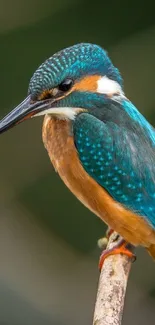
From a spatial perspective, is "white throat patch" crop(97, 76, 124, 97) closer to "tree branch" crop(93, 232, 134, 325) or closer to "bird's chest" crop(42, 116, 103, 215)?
"bird's chest" crop(42, 116, 103, 215)

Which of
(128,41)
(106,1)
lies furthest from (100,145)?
(106,1)

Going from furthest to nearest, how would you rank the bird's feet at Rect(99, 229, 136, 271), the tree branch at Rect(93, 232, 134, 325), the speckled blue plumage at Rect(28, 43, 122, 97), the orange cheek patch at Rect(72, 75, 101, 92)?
the bird's feet at Rect(99, 229, 136, 271) < the orange cheek patch at Rect(72, 75, 101, 92) < the speckled blue plumage at Rect(28, 43, 122, 97) < the tree branch at Rect(93, 232, 134, 325)

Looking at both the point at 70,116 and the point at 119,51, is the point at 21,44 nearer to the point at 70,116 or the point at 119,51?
the point at 119,51

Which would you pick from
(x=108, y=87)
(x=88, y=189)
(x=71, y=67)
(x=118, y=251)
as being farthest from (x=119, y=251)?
(x=71, y=67)

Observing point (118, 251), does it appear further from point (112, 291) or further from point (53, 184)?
point (53, 184)

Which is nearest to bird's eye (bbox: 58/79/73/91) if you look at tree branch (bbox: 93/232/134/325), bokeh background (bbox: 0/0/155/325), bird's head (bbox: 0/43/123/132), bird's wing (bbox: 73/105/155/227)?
bird's head (bbox: 0/43/123/132)

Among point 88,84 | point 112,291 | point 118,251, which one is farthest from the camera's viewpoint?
point 118,251
